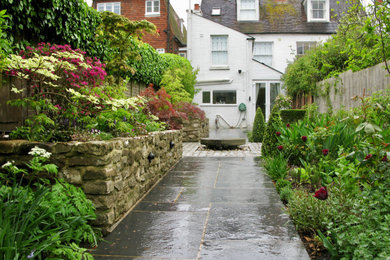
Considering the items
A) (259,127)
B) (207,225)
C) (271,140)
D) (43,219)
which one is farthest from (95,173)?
(259,127)

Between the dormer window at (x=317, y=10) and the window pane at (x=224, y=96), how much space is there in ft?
21.3

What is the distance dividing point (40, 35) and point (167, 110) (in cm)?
488

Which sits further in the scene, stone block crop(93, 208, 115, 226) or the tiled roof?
the tiled roof

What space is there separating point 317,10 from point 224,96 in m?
7.66

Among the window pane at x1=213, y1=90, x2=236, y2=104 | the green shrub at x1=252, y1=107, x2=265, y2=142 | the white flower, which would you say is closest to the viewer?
the white flower

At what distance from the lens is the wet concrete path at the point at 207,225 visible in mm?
2627

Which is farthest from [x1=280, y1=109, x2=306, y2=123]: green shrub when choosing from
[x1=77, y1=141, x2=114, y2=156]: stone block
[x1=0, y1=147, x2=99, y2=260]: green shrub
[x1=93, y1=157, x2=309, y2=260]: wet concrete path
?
[x1=0, y1=147, x2=99, y2=260]: green shrub

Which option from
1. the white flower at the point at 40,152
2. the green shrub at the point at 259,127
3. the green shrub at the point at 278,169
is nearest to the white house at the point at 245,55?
the green shrub at the point at 259,127

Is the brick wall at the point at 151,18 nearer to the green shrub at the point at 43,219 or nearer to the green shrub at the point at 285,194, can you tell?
the green shrub at the point at 285,194

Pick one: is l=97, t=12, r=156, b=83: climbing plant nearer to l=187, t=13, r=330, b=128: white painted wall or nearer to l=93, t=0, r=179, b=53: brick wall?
l=187, t=13, r=330, b=128: white painted wall

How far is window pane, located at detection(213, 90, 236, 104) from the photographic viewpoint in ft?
60.3

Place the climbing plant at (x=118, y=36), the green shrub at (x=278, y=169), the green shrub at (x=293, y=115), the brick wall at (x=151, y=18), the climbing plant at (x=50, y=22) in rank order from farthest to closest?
the brick wall at (x=151, y=18)
the green shrub at (x=293, y=115)
the climbing plant at (x=118, y=36)
the green shrub at (x=278, y=169)
the climbing plant at (x=50, y=22)

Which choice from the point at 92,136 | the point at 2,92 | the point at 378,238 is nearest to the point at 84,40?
the point at 2,92

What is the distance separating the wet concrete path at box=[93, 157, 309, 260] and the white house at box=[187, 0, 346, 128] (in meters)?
13.3
